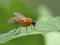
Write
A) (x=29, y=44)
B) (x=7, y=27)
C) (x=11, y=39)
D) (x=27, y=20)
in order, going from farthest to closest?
(x=27, y=20) < (x=7, y=27) < (x=29, y=44) < (x=11, y=39)

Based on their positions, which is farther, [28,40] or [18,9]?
[18,9]

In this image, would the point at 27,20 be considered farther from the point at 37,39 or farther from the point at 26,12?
the point at 37,39

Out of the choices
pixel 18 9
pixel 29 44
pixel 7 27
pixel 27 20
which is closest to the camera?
pixel 29 44

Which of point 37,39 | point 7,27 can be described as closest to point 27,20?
point 7,27

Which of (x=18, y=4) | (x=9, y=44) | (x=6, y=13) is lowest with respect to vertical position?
(x=9, y=44)

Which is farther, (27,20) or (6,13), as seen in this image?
(6,13)

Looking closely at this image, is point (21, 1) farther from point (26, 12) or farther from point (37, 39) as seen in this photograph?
point (37, 39)

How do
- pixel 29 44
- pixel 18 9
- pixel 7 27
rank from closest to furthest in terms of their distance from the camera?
pixel 29 44
pixel 7 27
pixel 18 9

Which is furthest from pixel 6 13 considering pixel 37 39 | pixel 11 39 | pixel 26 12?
pixel 11 39

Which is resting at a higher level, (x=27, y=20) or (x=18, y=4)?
(x=18, y=4)
